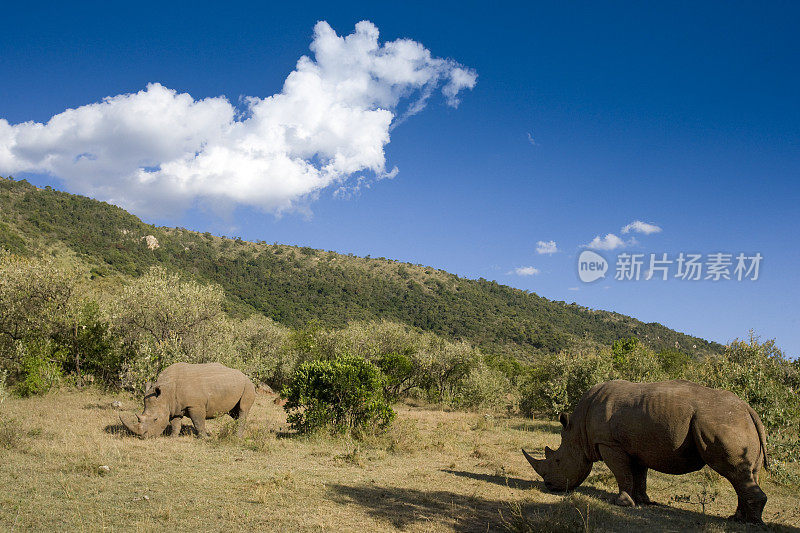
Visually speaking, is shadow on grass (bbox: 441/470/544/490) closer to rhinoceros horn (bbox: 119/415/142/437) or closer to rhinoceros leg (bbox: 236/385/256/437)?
rhinoceros leg (bbox: 236/385/256/437)

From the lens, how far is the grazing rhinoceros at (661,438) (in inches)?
324

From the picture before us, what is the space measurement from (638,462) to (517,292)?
12217 centimetres

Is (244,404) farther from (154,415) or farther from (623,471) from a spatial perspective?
(623,471)

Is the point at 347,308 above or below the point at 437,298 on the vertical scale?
below

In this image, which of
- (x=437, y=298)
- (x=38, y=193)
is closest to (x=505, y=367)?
(x=437, y=298)

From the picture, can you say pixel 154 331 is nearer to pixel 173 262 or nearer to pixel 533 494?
pixel 533 494

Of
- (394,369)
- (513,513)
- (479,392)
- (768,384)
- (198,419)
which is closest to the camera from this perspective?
(513,513)

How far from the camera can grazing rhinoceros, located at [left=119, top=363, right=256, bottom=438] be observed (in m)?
14.5

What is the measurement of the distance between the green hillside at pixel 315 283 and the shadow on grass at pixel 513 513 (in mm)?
51332

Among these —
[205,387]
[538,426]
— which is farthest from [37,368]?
[538,426]

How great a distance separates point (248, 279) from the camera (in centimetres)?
9519

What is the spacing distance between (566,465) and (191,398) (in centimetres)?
1214

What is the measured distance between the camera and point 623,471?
9578mm

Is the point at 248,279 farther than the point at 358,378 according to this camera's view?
Yes
